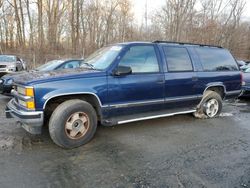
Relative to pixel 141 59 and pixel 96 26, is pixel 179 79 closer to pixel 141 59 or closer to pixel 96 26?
pixel 141 59

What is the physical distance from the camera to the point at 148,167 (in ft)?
11.3

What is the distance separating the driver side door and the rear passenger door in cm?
23

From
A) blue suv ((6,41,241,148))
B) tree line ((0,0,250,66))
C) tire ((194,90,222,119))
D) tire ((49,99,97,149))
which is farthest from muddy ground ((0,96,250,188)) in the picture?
tree line ((0,0,250,66))

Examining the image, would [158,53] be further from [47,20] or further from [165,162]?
[47,20]

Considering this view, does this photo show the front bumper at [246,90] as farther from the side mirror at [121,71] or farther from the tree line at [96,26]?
the tree line at [96,26]

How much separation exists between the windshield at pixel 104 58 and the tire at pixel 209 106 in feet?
8.88

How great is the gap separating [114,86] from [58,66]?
4533mm

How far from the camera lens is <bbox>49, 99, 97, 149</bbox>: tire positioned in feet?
12.9

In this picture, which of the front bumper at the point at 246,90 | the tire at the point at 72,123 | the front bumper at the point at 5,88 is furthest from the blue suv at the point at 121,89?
the front bumper at the point at 5,88

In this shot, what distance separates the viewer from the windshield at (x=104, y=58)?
4.55m

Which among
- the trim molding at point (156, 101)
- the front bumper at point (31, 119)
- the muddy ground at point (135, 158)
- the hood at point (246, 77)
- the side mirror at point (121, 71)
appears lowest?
the muddy ground at point (135, 158)

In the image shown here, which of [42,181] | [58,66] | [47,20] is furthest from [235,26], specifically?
[42,181]

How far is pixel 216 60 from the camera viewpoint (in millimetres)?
6137

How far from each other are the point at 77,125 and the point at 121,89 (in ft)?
3.48
